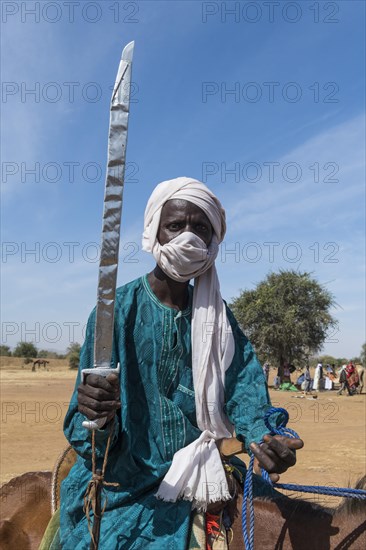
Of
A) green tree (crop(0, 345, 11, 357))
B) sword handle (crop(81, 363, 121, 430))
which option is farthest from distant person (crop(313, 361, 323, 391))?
green tree (crop(0, 345, 11, 357))

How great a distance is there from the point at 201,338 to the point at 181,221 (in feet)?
2.13

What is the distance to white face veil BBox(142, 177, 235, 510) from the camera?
107 inches

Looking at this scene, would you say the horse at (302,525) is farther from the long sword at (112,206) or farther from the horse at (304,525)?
the long sword at (112,206)

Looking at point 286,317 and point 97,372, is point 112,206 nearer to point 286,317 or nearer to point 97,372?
point 97,372

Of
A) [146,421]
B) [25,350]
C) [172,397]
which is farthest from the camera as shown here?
[25,350]

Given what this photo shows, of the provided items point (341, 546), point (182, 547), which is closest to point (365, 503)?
point (341, 546)

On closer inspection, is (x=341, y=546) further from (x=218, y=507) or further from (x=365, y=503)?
(x=218, y=507)

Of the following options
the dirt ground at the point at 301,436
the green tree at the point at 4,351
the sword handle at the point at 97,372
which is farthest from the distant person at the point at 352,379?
the green tree at the point at 4,351

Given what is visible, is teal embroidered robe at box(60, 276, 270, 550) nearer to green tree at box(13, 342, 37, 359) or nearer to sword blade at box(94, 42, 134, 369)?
sword blade at box(94, 42, 134, 369)

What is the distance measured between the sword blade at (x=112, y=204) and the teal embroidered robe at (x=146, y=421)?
57 centimetres

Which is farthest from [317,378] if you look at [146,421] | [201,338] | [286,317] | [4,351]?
[4,351]

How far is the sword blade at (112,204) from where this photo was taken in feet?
6.98

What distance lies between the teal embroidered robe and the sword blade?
1.86 feet

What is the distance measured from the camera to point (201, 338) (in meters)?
2.96
